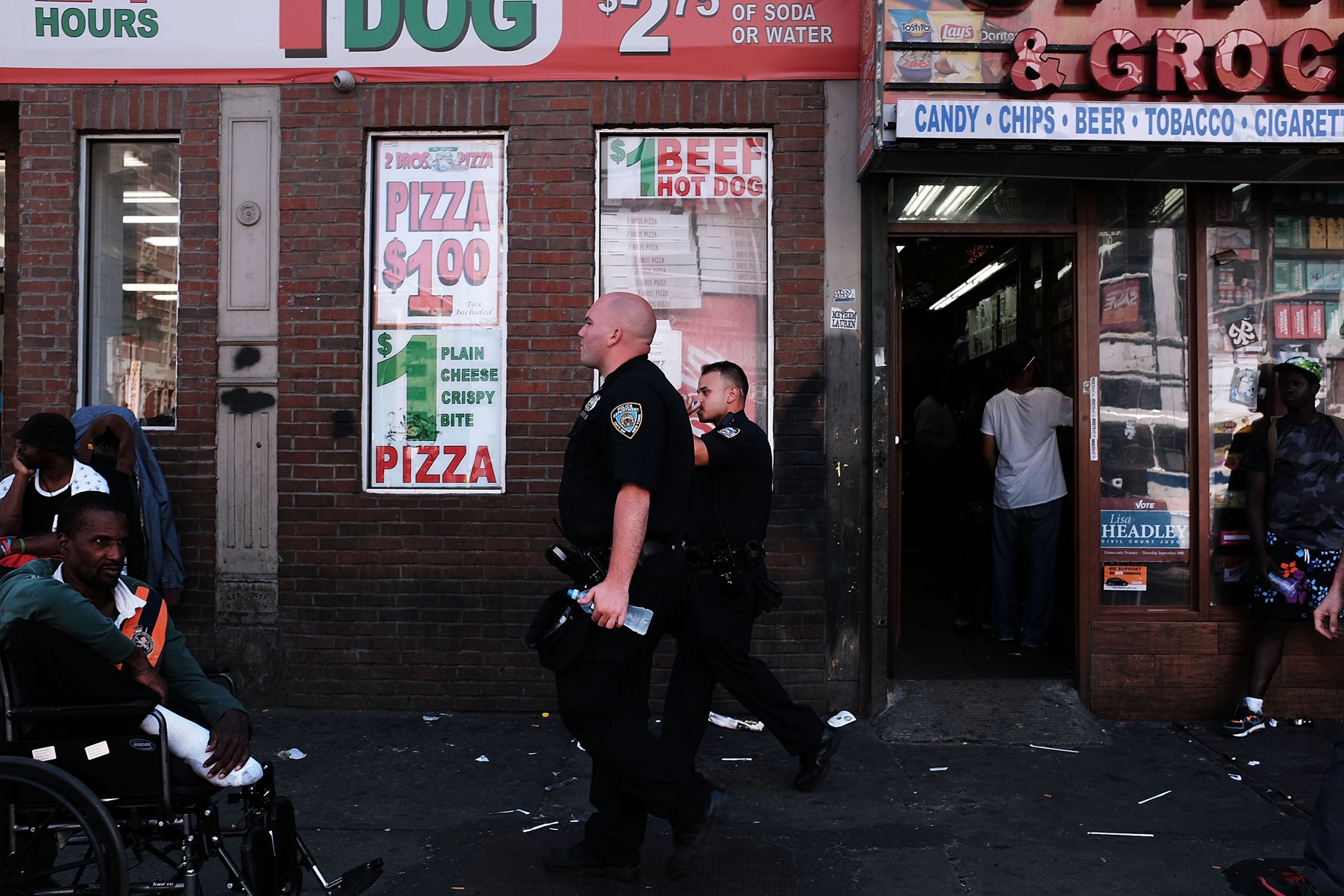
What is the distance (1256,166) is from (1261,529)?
6.54ft

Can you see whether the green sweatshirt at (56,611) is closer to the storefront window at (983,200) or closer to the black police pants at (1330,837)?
the black police pants at (1330,837)

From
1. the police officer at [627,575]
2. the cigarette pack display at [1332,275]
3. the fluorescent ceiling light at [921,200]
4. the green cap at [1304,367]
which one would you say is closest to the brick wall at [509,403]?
the fluorescent ceiling light at [921,200]

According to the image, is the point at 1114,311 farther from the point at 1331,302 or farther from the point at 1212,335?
the point at 1331,302

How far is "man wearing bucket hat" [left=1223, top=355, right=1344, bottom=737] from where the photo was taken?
5.89m

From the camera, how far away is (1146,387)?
6430 millimetres

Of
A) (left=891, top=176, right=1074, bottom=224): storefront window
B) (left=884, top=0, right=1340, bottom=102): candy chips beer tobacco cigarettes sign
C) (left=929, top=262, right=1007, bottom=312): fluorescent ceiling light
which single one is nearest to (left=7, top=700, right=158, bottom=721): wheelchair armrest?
(left=884, top=0, right=1340, bottom=102): candy chips beer tobacco cigarettes sign

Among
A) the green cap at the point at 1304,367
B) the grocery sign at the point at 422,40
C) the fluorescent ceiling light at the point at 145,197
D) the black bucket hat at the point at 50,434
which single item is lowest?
the black bucket hat at the point at 50,434

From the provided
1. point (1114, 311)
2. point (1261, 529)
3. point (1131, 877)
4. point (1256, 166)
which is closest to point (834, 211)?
point (1114, 311)

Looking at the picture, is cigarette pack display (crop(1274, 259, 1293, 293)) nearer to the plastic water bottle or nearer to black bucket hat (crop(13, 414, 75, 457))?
the plastic water bottle

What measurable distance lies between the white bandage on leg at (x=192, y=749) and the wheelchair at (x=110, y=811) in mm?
28

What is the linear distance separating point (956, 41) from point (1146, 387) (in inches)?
93.4

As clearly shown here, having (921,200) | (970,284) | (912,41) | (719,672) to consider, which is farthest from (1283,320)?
(719,672)

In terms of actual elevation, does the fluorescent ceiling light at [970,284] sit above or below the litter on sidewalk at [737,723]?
above

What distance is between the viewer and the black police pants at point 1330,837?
3.50m
